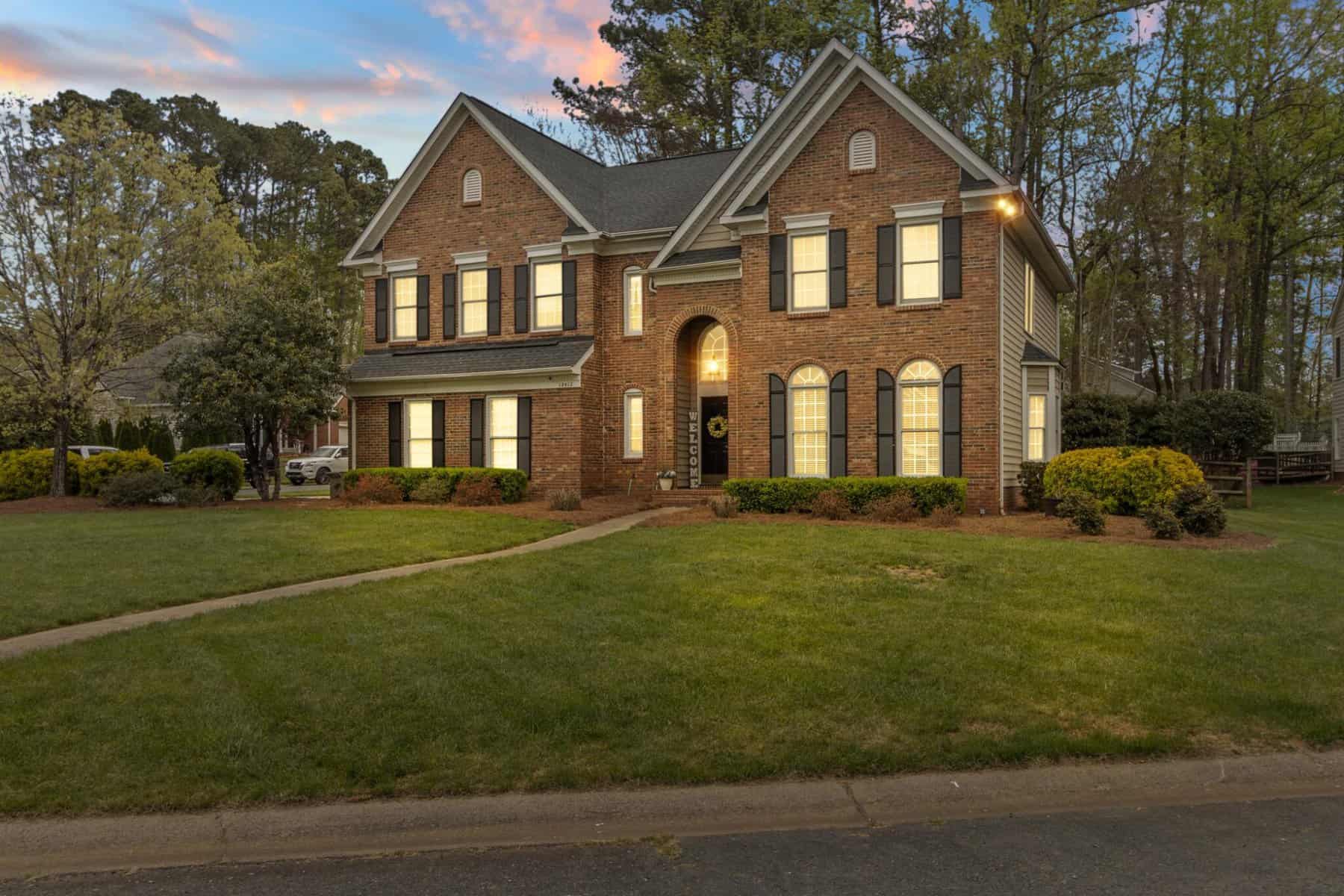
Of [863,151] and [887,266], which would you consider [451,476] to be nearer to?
[887,266]

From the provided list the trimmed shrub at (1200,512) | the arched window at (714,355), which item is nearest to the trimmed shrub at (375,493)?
the arched window at (714,355)

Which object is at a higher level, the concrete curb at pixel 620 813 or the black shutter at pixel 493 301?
the black shutter at pixel 493 301

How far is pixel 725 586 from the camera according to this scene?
380 inches

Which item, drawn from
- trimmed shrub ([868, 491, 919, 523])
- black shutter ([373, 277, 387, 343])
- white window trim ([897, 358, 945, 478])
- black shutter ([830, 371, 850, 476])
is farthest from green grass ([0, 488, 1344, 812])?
black shutter ([373, 277, 387, 343])

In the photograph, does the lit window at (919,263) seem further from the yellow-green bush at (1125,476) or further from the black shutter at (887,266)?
the yellow-green bush at (1125,476)

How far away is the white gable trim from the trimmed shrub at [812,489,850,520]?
9.69m

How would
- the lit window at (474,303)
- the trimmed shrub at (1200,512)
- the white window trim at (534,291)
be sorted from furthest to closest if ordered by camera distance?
the lit window at (474,303) → the white window trim at (534,291) → the trimmed shrub at (1200,512)

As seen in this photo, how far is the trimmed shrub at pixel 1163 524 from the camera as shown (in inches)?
512

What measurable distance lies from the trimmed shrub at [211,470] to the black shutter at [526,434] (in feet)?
24.5

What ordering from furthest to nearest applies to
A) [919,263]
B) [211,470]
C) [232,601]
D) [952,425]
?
[211,470] < [919,263] < [952,425] < [232,601]

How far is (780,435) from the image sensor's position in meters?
19.5

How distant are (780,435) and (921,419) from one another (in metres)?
2.94

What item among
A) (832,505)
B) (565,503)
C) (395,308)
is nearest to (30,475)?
(395,308)

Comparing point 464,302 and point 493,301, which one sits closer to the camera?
point 493,301
